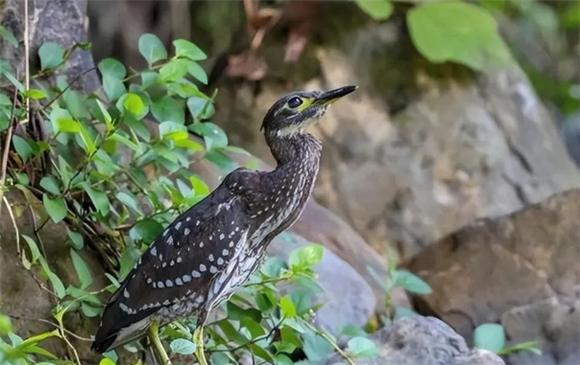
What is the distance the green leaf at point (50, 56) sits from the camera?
7.62ft

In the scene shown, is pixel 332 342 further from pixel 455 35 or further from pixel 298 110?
pixel 455 35

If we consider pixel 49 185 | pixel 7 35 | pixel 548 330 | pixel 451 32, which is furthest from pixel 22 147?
pixel 451 32

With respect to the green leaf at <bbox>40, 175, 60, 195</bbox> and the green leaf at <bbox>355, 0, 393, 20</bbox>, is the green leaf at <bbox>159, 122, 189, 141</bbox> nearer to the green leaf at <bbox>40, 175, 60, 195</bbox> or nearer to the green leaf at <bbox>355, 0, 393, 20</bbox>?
the green leaf at <bbox>40, 175, 60, 195</bbox>

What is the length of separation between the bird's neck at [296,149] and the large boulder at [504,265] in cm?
109

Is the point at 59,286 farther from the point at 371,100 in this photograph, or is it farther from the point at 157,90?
the point at 371,100

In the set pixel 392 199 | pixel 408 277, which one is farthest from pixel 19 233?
pixel 392 199

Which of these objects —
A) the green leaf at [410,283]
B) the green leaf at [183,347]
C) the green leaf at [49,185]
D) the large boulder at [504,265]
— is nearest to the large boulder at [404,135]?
the large boulder at [504,265]

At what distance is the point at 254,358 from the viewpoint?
7.16 ft

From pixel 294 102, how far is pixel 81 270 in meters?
0.59

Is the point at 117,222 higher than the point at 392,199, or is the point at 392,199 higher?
the point at 117,222

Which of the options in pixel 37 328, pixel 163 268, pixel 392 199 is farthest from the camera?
pixel 392 199

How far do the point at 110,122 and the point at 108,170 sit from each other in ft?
0.64

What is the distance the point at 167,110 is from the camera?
92.0 inches

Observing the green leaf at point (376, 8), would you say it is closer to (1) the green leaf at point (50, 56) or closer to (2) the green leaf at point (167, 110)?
(2) the green leaf at point (167, 110)
